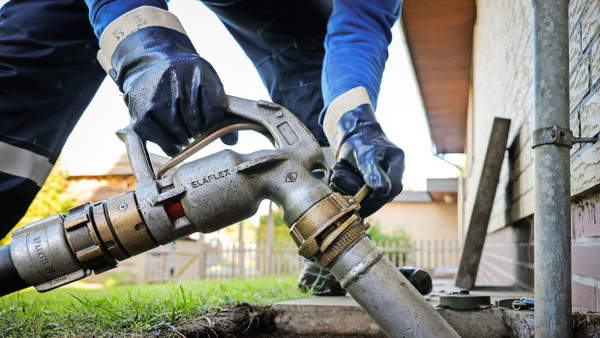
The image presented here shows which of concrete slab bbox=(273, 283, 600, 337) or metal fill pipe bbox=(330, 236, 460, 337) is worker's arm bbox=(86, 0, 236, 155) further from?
concrete slab bbox=(273, 283, 600, 337)

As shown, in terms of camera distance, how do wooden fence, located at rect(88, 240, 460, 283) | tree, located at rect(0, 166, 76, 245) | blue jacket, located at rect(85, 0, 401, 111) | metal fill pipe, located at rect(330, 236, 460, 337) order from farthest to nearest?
wooden fence, located at rect(88, 240, 460, 283), tree, located at rect(0, 166, 76, 245), blue jacket, located at rect(85, 0, 401, 111), metal fill pipe, located at rect(330, 236, 460, 337)

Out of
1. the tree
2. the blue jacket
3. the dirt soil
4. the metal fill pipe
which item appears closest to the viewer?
the metal fill pipe

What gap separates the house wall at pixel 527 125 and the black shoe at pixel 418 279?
60 centimetres

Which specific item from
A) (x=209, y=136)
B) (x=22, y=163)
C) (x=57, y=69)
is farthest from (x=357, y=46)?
(x=22, y=163)

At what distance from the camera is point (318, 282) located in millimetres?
2549

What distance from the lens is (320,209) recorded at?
4.17 ft

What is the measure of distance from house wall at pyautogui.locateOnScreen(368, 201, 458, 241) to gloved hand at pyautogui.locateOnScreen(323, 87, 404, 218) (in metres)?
16.6

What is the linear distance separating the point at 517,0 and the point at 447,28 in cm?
436

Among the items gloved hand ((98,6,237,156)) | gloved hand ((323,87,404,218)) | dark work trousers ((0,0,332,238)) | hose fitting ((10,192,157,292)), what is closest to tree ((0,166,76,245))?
dark work trousers ((0,0,332,238))

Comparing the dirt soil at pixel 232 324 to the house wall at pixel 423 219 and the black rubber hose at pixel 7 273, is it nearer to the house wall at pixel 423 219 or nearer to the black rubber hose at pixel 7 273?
the black rubber hose at pixel 7 273

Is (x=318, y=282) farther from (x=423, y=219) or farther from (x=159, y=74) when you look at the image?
(x=423, y=219)

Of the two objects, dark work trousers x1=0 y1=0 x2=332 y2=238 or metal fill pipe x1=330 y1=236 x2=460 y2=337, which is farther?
dark work trousers x1=0 y1=0 x2=332 y2=238

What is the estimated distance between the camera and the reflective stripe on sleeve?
2.14 m

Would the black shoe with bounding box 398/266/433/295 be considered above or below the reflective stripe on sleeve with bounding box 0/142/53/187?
below
